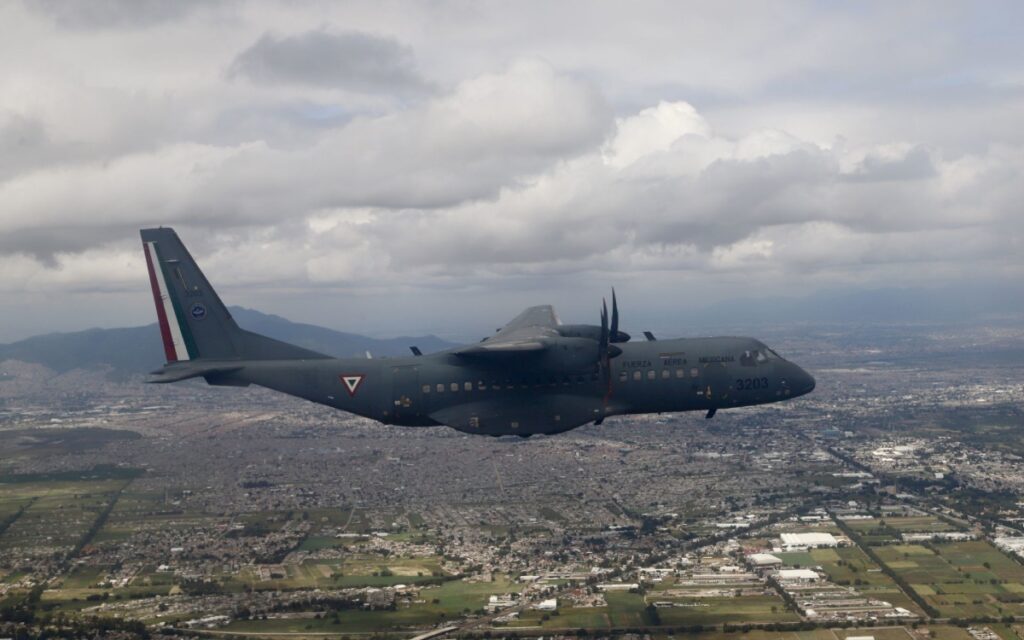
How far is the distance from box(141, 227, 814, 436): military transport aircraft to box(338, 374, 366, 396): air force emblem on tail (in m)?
0.05

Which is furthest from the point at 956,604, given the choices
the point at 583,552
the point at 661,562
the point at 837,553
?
the point at 583,552

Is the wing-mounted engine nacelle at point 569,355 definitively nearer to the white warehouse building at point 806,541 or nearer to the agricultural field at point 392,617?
the agricultural field at point 392,617

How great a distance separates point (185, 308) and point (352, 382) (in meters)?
9.36

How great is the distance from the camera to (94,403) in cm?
14400

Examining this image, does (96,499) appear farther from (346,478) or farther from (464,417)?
(464,417)

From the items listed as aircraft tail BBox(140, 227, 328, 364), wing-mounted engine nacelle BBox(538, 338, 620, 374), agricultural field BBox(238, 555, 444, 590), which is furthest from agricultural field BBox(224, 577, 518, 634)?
wing-mounted engine nacelle BBox(538, 338, 620, 374)

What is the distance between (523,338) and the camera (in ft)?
116

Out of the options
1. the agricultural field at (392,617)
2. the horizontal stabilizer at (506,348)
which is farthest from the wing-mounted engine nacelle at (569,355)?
the agricultural field at (392,617)

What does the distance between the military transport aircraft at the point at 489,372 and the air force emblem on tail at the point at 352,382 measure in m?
0.05

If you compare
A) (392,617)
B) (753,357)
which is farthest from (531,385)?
(392,617)

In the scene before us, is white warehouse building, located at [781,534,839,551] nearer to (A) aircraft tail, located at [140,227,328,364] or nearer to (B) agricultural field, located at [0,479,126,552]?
(A) aircraft tail, located at [140,227,328,364]

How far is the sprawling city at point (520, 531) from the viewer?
49.1 meters

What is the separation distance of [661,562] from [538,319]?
24.1m

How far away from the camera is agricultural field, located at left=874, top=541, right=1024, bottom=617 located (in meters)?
50.7
